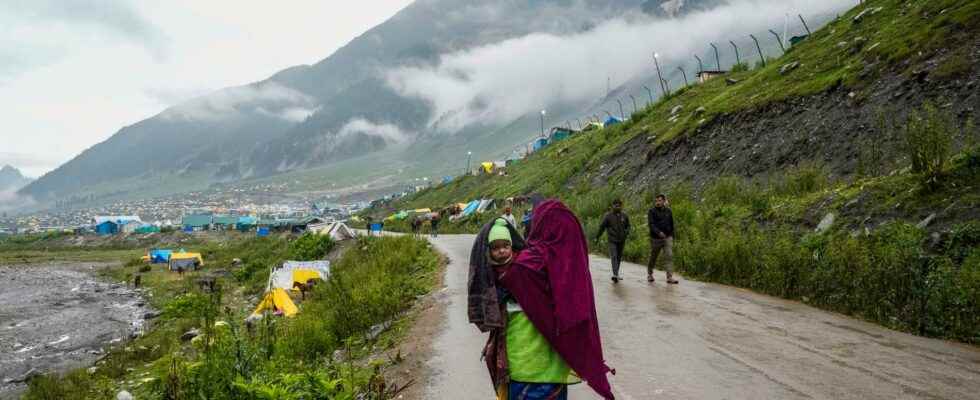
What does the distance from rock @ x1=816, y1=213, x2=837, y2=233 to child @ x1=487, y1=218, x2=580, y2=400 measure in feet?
34.2

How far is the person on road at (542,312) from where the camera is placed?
369 centimetres

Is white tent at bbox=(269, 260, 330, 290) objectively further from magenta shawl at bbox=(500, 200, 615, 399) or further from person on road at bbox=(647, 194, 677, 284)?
magenta shawl at bbox=(500, 200, 615, 399)

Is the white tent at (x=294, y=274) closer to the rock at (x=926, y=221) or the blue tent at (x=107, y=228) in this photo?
the rock at (x=926, y=221)

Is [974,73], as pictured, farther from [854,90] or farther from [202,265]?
[202,265]

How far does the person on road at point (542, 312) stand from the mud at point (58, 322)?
15679 millimetres

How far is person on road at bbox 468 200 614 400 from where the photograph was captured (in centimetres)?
369

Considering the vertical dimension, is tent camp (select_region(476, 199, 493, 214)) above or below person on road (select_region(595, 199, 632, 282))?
below

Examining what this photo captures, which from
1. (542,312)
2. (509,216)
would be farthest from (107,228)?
(542,312)

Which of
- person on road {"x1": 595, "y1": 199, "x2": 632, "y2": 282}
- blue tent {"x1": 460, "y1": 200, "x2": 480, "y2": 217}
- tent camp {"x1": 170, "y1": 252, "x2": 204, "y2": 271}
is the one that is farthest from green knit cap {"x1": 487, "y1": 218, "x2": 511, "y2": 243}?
tent camp {"x1": 170, "y1": 252, "x2": 204, "y2": 271}

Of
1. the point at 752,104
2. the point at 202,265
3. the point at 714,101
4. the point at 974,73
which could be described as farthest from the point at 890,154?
the point at 202,265

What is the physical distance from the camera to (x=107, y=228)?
108m

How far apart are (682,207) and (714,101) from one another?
48.9ft

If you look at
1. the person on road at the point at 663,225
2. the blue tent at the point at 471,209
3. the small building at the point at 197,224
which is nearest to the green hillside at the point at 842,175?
the person on road at the point at 663,225

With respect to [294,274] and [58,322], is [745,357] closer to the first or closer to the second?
[294,274]
